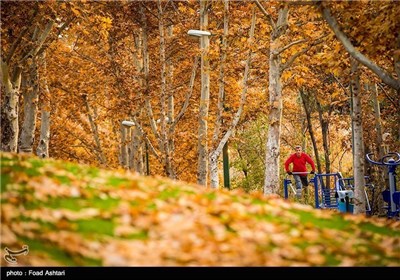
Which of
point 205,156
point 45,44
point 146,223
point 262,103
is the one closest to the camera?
point 146,223

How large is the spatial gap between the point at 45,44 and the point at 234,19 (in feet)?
22.5

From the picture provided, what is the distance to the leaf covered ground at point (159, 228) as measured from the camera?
20.4 ft

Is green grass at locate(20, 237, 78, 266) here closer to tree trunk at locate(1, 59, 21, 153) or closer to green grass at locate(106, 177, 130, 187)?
green grass at locate(106, 177, 130, 187)

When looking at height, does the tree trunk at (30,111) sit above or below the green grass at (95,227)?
above

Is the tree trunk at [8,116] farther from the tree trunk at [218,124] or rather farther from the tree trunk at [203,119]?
the tree trunk at [218,124]

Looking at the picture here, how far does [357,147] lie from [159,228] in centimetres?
926

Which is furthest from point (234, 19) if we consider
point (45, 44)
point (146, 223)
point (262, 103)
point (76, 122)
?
point (146, 223)

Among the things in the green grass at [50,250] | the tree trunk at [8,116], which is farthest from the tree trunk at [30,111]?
the green grass at [50,250]

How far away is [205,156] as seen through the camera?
22562 millimetres

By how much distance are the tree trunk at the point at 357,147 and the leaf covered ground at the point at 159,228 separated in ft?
20.0

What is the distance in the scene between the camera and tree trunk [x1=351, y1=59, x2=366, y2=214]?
15148mm

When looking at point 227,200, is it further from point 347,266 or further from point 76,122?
point 76,122

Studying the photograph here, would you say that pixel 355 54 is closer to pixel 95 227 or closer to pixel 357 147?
pixel 357 147

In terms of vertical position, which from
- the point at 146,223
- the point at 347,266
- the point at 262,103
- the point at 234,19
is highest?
the point at 234,19
